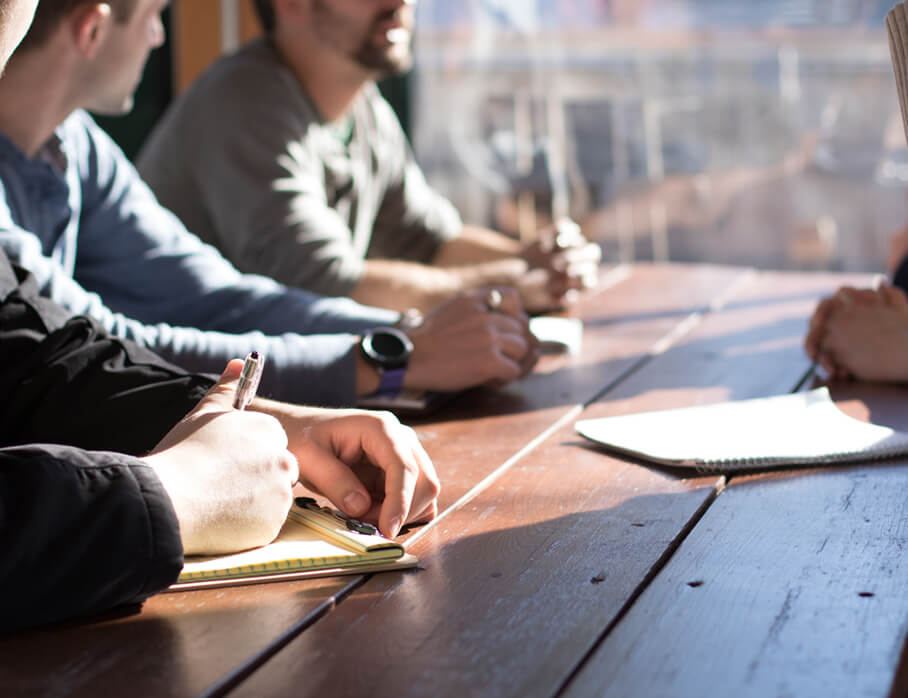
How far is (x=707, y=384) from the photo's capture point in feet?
4.51

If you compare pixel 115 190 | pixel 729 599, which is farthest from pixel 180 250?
pixel 729 599

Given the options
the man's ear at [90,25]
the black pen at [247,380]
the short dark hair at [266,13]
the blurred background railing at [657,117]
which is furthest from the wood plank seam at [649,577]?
the blurred background railing at [657,117]

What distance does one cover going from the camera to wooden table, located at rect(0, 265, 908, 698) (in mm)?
609

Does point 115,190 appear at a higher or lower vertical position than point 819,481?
higher

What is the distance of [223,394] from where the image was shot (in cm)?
89

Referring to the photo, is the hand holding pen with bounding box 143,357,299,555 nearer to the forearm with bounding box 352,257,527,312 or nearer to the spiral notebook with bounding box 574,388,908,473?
the spiral notebook with bounding box 574,388,908,473

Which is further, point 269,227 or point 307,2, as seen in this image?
point 307,2

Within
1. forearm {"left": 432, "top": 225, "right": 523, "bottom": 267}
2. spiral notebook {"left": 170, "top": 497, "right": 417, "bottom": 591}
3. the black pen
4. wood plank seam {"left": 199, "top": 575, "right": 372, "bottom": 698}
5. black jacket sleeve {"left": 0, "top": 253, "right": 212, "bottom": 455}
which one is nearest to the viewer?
wood plank seam {"left": 199, "top": 575, "right": 372, "bottom": 698}

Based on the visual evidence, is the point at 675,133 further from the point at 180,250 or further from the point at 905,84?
the point at 905,84

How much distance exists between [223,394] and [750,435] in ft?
1.67

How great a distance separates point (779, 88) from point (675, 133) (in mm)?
417

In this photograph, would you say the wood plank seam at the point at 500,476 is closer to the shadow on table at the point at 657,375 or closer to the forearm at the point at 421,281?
Result: the shadow on table at the point at 657,375

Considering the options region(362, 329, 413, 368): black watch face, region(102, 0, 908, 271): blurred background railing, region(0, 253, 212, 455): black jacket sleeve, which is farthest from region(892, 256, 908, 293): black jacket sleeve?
region(102, 0, 908, 271): blurred background railing

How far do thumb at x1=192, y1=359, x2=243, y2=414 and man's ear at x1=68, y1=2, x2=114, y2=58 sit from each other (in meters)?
0.64
